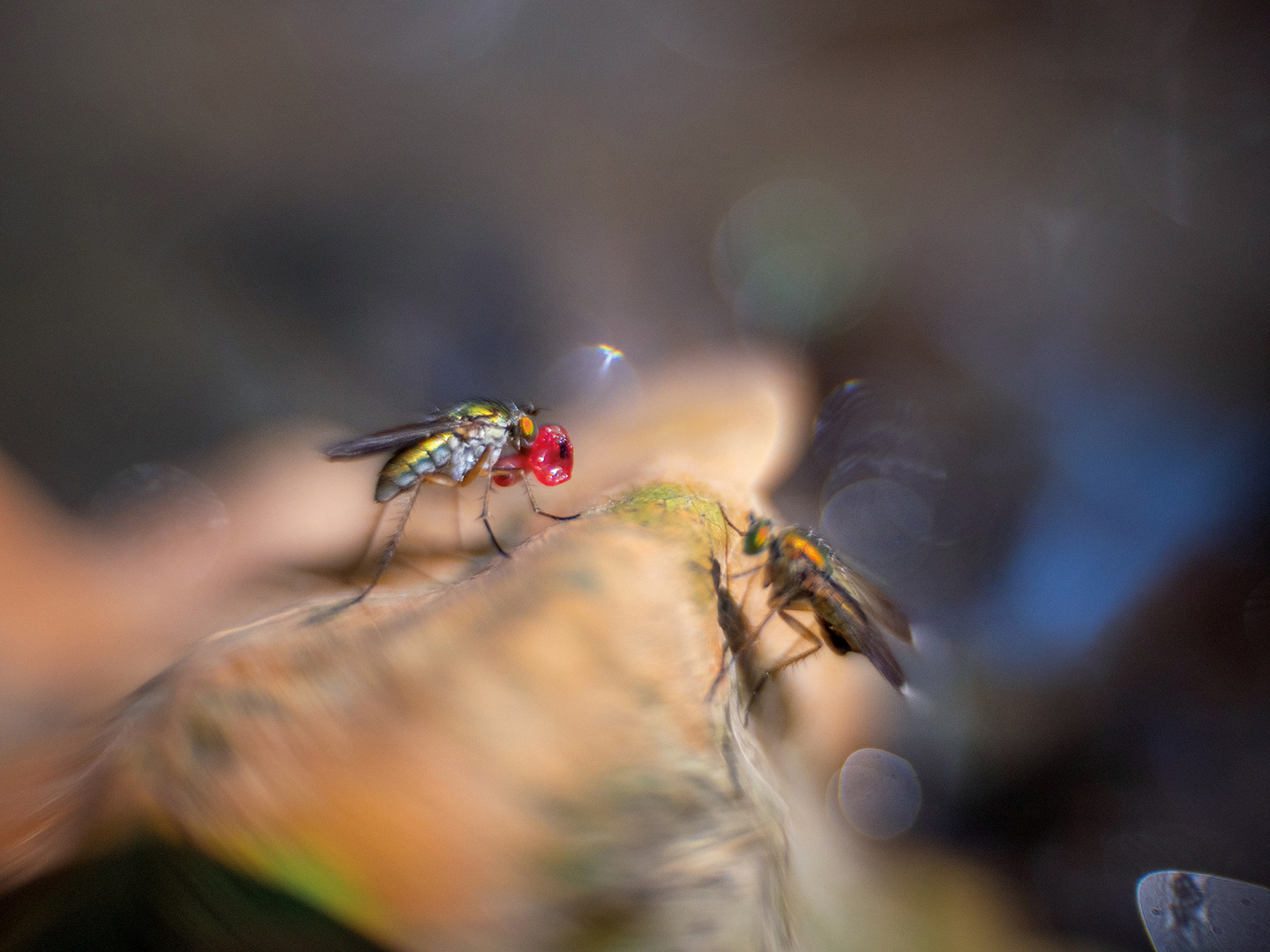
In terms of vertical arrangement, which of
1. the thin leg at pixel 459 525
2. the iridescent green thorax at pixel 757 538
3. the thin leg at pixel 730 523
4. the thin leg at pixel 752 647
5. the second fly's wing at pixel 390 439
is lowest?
the thin leg at pixel 752 647

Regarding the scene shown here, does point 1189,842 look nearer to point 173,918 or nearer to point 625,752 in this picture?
point 625,752

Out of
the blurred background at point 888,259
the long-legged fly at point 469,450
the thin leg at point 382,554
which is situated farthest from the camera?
the long-legged fly at point 469,450

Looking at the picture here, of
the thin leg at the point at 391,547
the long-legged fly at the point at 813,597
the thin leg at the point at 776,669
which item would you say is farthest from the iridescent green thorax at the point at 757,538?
the thin leg at the point at 391,547

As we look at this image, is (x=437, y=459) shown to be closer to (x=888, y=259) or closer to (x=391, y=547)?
(x=391, y=547)

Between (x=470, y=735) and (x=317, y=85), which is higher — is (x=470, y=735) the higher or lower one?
the lower one

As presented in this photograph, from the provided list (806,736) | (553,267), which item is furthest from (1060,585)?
(553,267)

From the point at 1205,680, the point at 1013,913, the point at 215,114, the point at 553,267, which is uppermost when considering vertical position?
the point at 215,114

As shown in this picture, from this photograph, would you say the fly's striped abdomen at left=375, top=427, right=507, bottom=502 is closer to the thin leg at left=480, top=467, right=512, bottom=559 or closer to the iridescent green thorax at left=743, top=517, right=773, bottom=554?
the thin leg at left=480, top=467, right=512, bottom=559

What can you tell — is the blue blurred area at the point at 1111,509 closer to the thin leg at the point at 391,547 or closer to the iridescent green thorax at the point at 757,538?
the iridescent green thorax at the point at 757,538
